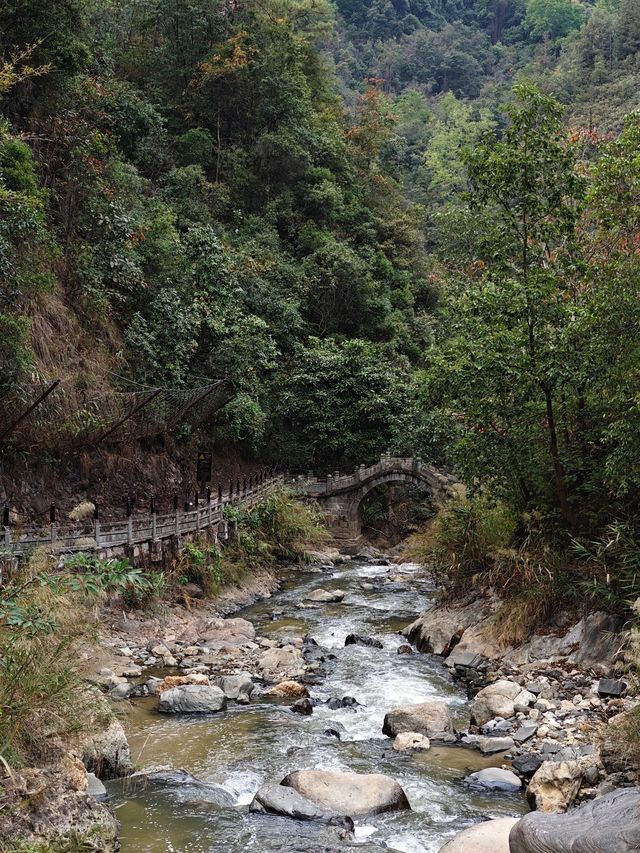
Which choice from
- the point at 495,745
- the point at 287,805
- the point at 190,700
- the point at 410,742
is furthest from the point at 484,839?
the point at 190,700

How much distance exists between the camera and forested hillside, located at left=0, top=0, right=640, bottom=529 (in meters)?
11.9

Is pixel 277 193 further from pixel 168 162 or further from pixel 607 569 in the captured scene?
pixel 607 569

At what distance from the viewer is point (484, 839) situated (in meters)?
6.25

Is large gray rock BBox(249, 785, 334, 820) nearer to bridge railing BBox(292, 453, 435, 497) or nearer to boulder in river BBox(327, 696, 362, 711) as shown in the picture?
boulder in river BBox(327, 696, 362, 711)

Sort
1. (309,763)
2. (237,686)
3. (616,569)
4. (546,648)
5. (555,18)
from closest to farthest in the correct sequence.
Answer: (309,763) < (616,569) < (237,686) < (546,648) < (555,18)

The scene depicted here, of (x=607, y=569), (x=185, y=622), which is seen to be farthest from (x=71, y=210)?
(x=607, y=569)

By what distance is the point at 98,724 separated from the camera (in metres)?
6.70

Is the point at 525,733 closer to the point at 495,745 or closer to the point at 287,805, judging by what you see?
the point at 495,745

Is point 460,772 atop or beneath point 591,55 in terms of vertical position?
beneath

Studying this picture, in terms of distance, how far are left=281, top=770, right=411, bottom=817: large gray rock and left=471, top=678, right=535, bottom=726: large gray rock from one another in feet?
7.96

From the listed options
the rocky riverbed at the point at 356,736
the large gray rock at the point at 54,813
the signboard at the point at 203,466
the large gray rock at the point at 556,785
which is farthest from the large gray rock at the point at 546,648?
the signboard at the point at 203,466

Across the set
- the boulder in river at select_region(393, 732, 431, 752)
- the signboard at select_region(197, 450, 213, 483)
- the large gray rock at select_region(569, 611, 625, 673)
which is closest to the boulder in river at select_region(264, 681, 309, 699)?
the boulder in river at select_region(393, 732, 431, 752)

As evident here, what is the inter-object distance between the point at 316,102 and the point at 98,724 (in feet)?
149

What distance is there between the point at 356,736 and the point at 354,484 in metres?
22.8
